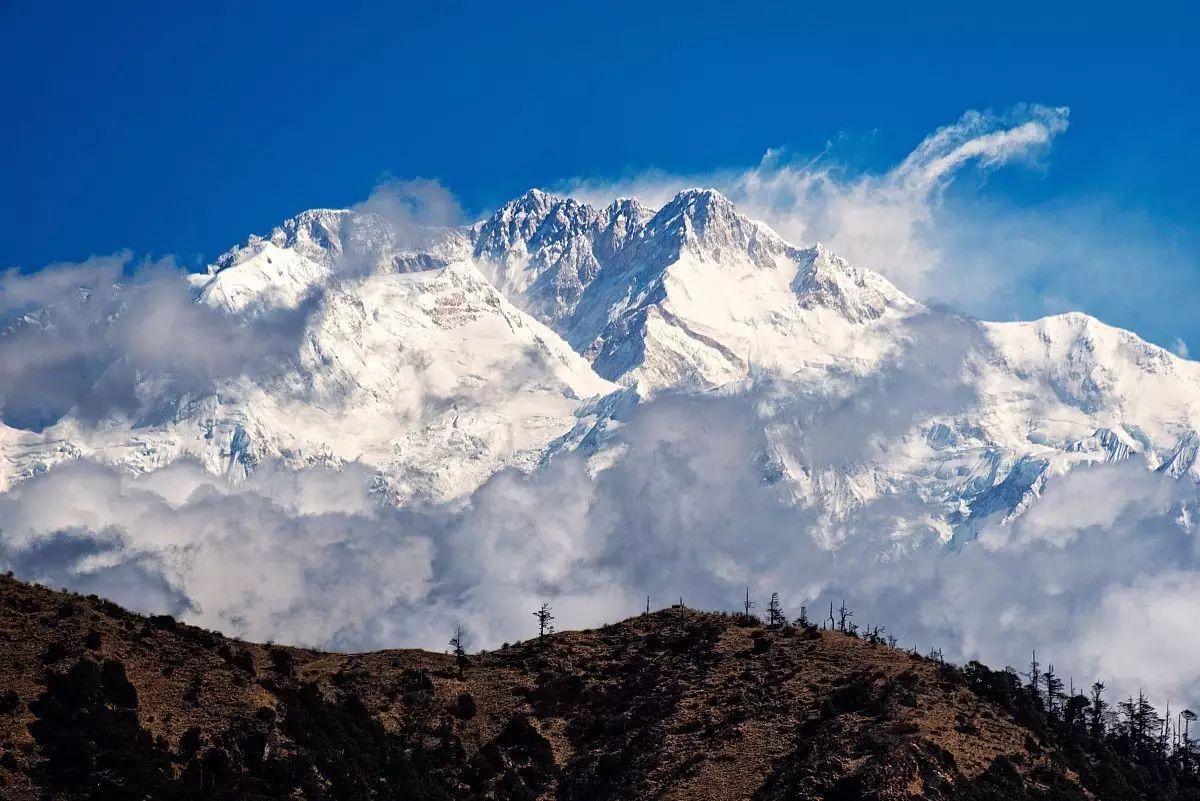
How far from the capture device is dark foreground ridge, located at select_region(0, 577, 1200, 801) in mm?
150500

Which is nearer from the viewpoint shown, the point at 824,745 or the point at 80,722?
the point at 80,722

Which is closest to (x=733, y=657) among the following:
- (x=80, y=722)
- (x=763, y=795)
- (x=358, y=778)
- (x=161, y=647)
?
(x=763, y=795)

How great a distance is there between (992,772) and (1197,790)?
48268 millimetres

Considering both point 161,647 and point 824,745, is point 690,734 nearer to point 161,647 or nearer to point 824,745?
point 824,745

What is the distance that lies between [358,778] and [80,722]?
26.6m

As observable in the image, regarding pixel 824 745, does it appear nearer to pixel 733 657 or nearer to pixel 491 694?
pixel 733 657

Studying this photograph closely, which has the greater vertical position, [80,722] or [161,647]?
[161,647]

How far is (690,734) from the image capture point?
179m

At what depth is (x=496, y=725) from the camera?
7288 inches

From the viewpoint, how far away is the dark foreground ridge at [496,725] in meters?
150

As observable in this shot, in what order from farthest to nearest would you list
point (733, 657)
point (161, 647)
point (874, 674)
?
1. point (733, 657)
2. point (874, 674)
3. point (161, 647)

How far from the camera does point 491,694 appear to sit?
19212cm

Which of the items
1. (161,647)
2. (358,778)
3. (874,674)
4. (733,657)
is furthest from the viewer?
(733,657)

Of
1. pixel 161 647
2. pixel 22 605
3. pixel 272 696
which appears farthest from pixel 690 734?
pixel 22 605
